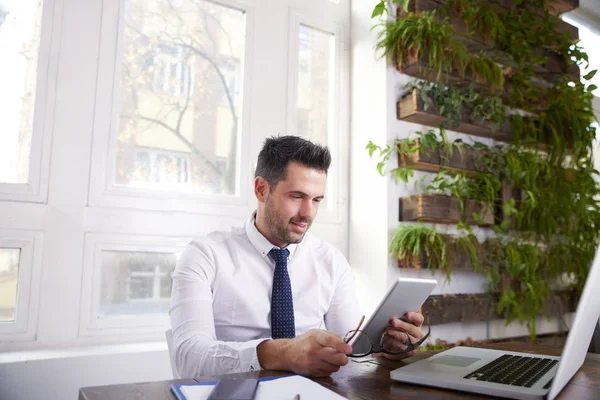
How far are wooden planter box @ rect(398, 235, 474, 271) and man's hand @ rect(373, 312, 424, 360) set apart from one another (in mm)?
1135

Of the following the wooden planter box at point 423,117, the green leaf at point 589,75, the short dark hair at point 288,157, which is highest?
the green leaf at point 589,75

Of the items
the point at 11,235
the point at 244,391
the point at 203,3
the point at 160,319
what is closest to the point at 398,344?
the point at 244,391

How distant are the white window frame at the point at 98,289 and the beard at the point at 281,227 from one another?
70 cm

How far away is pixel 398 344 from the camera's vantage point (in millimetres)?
1249

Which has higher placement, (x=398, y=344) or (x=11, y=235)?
(x=11, y=235)

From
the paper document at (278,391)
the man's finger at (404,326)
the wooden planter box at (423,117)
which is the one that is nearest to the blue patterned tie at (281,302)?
the man's finger at (404,326)

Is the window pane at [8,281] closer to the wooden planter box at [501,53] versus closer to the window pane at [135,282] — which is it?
the window pane at [135,282]

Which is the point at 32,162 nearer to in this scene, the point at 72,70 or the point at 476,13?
the point at 72,70

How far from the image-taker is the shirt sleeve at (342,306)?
1.77m

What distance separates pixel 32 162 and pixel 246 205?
0.95 metres

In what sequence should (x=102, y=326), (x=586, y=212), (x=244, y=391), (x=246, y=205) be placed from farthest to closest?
(x=586, y=212)
(x=246, y=205)
(x=102, y=326)
(x=244, y=391)

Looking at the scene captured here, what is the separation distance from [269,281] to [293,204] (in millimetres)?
282

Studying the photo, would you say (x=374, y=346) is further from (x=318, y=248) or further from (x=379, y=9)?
(x=379, y=9)

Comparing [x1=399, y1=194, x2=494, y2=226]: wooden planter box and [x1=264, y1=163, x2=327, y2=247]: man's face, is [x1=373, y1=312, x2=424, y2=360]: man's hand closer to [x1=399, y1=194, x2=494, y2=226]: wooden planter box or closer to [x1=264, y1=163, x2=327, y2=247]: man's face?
[x1=264, y1=163, x2=327, y2=247]: man's face
